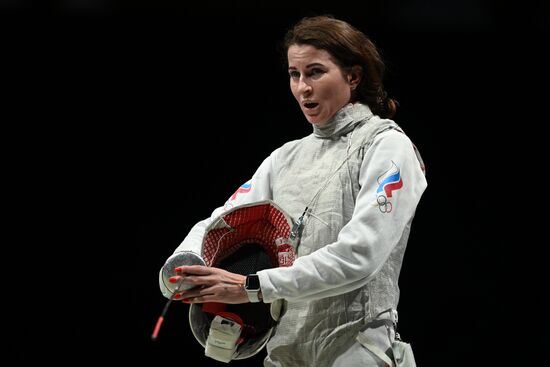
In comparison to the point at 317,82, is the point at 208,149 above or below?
below

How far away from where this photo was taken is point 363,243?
1.49 m

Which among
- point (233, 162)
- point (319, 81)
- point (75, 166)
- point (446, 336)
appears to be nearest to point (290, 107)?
point (233, 162)

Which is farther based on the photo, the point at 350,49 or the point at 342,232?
the point at 350,49

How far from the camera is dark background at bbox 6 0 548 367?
123 inches

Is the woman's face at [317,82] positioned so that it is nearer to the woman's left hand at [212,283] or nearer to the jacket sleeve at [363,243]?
the jacket sleeve at [363,243]

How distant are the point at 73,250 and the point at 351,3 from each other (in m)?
1.52

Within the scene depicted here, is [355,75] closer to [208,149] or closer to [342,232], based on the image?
[342,232]

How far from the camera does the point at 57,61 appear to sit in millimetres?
3201

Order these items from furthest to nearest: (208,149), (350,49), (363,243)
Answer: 1. (208,149)
2. (350,49)
3. (363,243)

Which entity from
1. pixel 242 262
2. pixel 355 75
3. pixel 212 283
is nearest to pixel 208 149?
pixel 355 75

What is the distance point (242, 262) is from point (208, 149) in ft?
5.58

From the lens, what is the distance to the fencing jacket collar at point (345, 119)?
1.75m

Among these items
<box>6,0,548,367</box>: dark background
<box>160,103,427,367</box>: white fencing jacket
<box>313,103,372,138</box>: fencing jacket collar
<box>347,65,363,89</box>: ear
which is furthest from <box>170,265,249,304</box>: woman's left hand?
<box>6,0,548,367</box>: dark background

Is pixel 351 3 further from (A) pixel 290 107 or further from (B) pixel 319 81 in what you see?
(B) pixel 319 81
